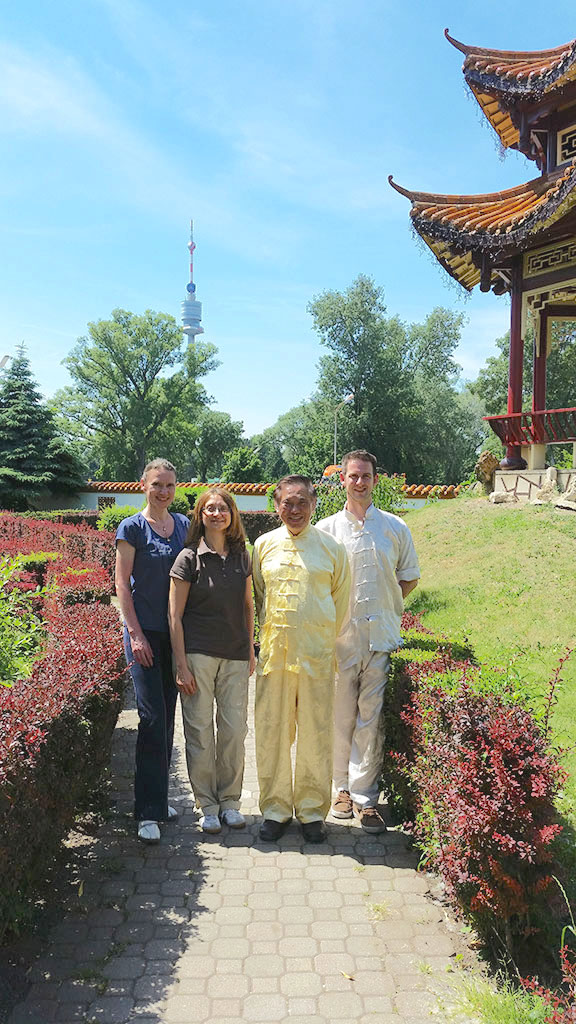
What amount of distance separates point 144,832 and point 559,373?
30171 millimetres

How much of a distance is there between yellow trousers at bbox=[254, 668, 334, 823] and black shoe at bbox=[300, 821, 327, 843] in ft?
0.08

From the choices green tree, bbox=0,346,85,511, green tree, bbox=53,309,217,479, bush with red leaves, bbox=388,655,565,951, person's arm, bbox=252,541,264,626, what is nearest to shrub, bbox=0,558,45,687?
person's arm, bbox=252,541,264,626

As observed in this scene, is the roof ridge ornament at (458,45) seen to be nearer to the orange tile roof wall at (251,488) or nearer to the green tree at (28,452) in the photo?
the orange tile roof wall at (251,488)

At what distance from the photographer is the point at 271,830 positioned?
367 cm

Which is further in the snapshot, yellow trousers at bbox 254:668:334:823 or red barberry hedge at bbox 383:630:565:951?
yellow trousers at bbox 254:668:334:823

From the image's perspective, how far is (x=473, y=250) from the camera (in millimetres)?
9930

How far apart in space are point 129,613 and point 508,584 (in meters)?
5.05

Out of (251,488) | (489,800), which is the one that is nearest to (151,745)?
(489,800)

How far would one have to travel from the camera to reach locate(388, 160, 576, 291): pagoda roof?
27.7 feet

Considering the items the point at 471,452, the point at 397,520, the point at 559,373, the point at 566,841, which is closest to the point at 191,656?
the point at 397,520

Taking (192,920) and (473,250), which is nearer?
(192,920)

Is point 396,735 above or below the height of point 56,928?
above

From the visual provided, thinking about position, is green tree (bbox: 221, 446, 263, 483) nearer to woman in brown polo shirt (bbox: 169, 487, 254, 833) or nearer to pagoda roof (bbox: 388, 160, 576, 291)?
pagoda roof (bbox: 388, 160, 576, 291)

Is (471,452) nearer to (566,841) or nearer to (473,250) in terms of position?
(473,250)
